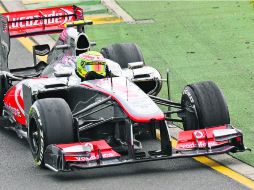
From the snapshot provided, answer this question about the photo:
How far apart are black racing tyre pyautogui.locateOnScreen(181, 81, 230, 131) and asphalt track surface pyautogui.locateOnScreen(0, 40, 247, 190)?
0.55 metres

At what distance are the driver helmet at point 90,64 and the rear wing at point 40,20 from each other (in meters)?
2.90

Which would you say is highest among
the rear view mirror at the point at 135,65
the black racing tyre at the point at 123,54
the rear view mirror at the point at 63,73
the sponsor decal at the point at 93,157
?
the black racing tyre at the point at 123,54

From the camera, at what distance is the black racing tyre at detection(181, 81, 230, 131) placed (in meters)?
15.3

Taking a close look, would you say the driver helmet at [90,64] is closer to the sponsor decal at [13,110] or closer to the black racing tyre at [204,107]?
the sponsor decal at [13,110]

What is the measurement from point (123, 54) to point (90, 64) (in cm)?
220

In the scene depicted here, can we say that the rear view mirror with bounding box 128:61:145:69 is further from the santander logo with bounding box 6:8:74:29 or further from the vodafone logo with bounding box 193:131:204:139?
the santander logo with bounding box 6:8:74:29

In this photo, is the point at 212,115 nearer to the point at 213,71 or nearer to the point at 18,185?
the point at 18,185

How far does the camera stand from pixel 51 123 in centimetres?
1461

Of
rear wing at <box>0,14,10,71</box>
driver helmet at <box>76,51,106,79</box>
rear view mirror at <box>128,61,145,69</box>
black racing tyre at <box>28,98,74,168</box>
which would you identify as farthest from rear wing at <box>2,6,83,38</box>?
black racing tyre at <box>28,98,74,168</box>

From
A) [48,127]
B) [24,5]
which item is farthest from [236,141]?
[24,5]

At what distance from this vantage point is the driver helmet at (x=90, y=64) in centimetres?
1599

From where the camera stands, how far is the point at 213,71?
815 inches

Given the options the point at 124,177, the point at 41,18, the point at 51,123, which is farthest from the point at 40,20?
the point at 124,177

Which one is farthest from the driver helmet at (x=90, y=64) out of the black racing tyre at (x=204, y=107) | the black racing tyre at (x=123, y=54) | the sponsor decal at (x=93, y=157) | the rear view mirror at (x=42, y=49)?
the rear view mirror at (x=42, y=49)
